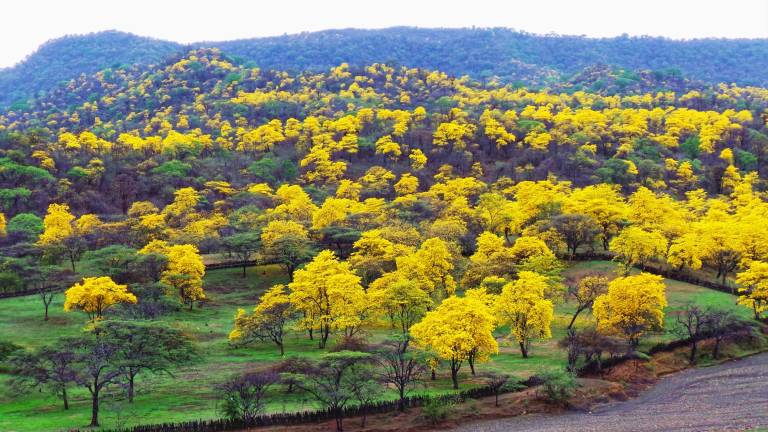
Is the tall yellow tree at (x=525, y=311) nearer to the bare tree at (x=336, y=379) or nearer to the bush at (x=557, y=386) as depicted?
the bush at (x=557, y=386)

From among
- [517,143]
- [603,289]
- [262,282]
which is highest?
[517,143]

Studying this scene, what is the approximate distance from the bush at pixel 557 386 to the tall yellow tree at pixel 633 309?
9.32 m

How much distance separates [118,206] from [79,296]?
221ft

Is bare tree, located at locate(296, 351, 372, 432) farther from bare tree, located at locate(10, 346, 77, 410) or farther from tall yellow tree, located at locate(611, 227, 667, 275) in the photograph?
tall yellow tree, located at locate(611, 227, 667, 275)

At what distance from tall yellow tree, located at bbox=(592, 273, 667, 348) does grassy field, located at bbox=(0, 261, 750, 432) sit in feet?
13.6

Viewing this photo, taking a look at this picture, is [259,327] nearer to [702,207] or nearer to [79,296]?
[79,296]

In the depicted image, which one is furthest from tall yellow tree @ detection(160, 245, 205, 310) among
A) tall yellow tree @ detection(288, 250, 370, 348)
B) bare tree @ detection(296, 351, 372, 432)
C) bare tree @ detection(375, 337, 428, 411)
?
bare tree @ detection(296, 351, 372, 432)

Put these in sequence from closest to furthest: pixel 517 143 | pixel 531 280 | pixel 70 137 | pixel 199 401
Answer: pixel 199 401
pixel 531 280
pixel 70 137
pixel 517 143

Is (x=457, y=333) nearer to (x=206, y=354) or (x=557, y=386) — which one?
(x=557, y=386)

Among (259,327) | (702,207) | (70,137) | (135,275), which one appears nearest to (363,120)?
(70,137)

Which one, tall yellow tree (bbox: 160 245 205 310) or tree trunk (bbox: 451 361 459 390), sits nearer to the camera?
tree trunk (bbox: 451 361 459 390)

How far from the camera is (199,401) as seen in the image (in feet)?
155

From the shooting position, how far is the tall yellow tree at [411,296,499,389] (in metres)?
47.9

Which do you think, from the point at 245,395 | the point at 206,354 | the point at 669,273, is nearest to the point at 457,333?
the point at 245,395
